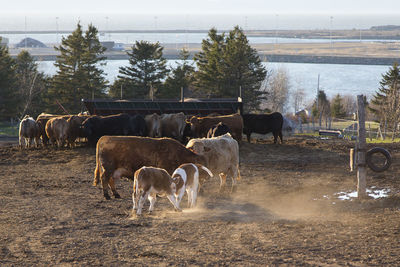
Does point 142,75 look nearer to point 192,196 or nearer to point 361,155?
point 361,155

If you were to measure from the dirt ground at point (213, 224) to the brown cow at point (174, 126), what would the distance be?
843 cm

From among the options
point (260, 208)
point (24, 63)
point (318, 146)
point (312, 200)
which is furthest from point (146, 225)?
point (24, 63)

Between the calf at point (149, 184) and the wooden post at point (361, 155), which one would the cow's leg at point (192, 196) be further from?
the wooden post at point (361, 155)

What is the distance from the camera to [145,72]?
189ft

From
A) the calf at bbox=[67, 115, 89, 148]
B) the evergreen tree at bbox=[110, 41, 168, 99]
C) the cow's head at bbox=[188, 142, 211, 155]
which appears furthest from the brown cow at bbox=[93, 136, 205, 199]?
the evergreen tree at bbox=[110, 41, 168, 99]

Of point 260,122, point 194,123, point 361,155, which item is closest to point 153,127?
point 194,123

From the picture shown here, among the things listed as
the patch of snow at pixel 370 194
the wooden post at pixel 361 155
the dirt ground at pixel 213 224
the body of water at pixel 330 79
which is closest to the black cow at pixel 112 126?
the dirt ground at pixel 213 224

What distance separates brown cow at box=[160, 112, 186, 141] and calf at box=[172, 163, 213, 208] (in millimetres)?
12872

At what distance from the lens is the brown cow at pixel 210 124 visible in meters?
24.6

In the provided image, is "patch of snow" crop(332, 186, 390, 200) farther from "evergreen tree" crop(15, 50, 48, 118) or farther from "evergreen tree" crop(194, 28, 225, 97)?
"evergreen tree" crop(15, 50, 48, 118)

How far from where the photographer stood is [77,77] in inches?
2264

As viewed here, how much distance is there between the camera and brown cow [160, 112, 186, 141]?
26094 mm

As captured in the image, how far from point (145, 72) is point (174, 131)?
32526 millimetres

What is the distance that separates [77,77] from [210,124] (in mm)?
35748
